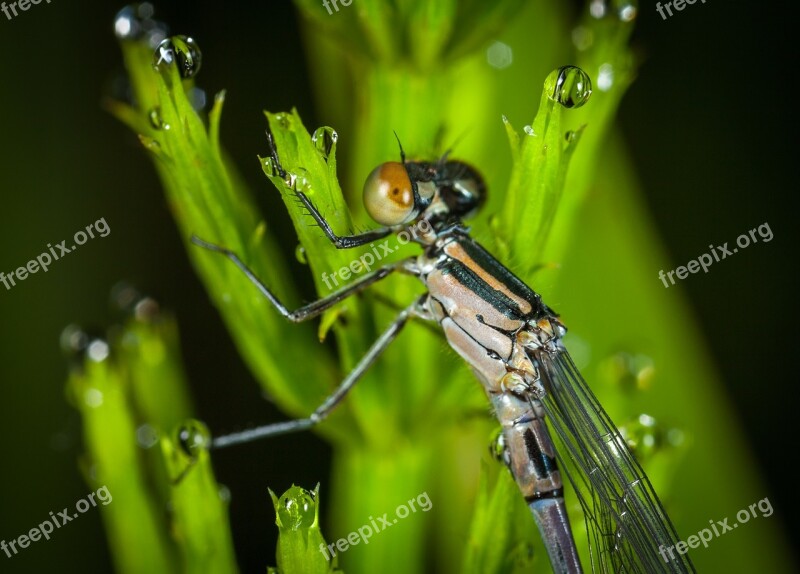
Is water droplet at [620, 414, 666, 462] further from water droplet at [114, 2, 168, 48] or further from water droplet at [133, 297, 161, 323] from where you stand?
water droplet at [114, 2, 168, 48]

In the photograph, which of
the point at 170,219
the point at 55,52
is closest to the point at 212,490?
the point at 170,219

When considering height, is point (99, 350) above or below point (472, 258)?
above

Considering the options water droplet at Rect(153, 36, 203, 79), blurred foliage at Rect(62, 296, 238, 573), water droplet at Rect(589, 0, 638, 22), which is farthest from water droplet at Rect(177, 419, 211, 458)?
water droplet at Rect(589, 0, 638, 22)

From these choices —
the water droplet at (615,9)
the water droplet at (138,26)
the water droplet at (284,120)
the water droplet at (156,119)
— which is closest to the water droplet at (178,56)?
the water droplet at (156,119)

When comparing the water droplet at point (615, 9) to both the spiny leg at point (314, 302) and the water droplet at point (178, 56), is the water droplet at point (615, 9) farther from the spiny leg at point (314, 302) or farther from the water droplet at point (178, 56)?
the water droplet at point (178, 56)

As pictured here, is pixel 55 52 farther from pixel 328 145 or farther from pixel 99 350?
pixel 328 145

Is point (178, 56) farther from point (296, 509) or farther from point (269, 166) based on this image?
point (296, 509)

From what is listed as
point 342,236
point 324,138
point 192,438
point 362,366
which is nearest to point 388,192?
point 342,236
